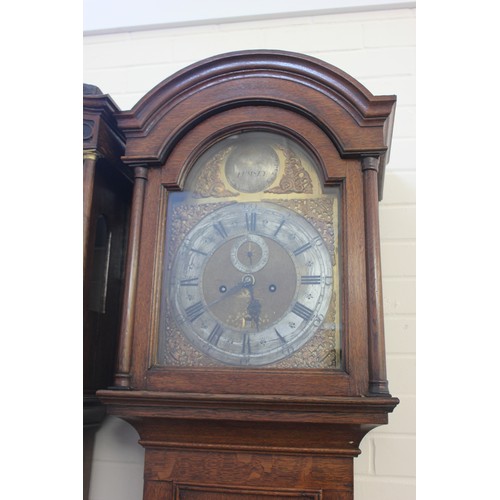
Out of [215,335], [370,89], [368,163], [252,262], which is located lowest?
[215,335]

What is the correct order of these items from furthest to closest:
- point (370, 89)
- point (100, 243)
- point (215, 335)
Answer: point (370, 89), point (100, 243), point (215, 335)

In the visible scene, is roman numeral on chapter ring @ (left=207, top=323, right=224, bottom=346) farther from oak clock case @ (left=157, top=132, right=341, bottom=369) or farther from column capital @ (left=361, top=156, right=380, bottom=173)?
column capital @ (left=361, top=156, right=380, bottom=173)

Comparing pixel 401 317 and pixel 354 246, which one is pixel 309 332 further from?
pixel 401 317

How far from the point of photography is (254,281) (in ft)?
2.56

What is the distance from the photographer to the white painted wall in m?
0.96

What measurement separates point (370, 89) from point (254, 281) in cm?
57

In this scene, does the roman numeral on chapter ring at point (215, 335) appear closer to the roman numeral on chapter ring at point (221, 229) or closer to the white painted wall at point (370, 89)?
the roman numeral on chapter ring at point (221, 229)

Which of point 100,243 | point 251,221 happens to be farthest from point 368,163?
point 100,243

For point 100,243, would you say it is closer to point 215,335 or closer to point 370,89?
point 215,335

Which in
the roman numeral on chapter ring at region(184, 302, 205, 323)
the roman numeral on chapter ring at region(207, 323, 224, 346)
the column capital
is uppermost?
the column capital

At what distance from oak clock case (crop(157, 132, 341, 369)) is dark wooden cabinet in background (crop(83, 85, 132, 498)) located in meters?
0.16

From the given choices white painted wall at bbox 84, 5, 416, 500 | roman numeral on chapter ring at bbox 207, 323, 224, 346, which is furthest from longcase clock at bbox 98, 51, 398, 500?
white painted wall at bbox 84, 5, 416, 500
